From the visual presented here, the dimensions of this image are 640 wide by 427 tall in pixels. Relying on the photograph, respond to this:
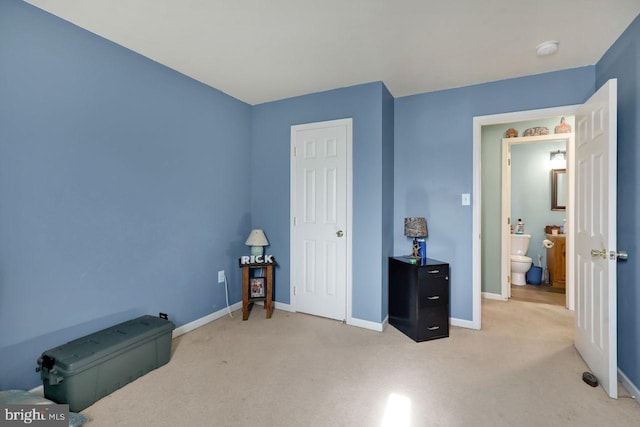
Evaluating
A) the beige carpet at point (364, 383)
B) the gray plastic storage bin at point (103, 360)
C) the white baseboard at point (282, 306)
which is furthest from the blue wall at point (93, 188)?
the white baseboard at point (282, 306)

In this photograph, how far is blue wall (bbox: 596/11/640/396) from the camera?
1859 millimetres

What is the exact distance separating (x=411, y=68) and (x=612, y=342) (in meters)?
2.41

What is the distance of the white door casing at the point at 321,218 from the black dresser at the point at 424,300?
0.58 meters

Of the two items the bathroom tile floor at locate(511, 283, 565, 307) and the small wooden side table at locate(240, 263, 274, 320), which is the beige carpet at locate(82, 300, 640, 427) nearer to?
the small wooden side table at locate(240, 263, 274, 320)

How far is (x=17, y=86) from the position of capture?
173cm

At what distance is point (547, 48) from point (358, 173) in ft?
5.70

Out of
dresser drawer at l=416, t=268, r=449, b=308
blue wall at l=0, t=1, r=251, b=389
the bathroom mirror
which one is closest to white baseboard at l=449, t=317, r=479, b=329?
dresser drawer at l=416, t=268, r=449, b=308

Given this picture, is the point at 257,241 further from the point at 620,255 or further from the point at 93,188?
the point at 620,255

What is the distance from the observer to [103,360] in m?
1.82

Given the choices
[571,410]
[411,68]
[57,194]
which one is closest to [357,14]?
[411,68]

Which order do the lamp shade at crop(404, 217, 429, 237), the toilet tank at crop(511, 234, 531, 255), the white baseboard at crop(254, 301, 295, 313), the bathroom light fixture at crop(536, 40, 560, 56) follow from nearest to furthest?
the bathroom light fixture at crop(536, 40, 560, 56)
the lamp shade at crop(404, 217, 429, 237)
the white baseboard at crop(254, 301, 295, 313)
the toilet tank at crop(511, 234, 531, 255)

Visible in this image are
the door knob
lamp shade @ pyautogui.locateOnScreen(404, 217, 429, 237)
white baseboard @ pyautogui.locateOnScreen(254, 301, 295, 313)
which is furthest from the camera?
white baseboard @ pyautogui.locateOnScreen(254, 301, 295, 313)

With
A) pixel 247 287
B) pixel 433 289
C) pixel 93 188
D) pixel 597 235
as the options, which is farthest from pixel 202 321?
pixel 597 235

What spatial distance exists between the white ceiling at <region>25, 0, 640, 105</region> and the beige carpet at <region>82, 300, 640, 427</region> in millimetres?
2398
